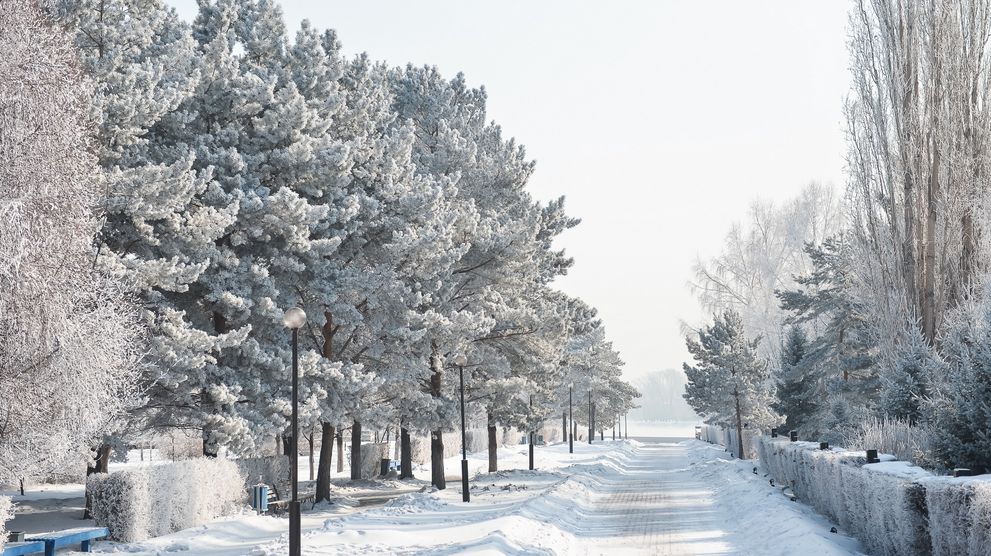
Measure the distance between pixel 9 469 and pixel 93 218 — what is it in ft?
16.7

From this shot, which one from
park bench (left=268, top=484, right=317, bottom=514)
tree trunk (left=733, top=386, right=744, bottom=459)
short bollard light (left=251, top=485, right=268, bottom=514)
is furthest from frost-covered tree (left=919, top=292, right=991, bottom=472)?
tree trunk (left=733, top=386, right=744, bottom=459)

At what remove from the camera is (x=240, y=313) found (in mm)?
24094

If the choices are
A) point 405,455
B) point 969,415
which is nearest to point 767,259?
point 405,455

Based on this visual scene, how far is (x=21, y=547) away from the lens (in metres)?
14.5

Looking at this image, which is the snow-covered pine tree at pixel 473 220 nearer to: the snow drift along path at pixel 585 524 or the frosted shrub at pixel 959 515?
the snow drift along path at pixel 585 524

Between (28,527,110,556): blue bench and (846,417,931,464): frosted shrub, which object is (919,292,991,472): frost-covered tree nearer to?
(846,417,931,464): frosted shrub

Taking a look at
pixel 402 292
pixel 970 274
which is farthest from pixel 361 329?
pixel 970 274

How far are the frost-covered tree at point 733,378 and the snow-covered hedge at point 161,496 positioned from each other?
33.1m

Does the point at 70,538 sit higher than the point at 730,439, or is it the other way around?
the point at 70,538

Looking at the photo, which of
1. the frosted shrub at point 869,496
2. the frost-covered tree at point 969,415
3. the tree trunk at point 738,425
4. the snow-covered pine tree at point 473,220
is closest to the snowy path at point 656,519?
the frosted shrub at point 869,496

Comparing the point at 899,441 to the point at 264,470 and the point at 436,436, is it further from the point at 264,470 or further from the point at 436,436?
the point at 264,470

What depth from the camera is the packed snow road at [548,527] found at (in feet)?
52.9

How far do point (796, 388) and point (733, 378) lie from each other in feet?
24.8

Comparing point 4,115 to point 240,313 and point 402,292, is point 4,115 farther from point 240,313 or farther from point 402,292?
point 402,292
